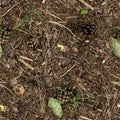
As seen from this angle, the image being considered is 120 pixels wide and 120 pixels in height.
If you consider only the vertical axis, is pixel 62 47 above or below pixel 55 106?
above

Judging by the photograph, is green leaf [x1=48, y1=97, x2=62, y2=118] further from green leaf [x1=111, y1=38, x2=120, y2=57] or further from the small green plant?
green leaf [x1=111, y1=38, x2=120, y2=57]

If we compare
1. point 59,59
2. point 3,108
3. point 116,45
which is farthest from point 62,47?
point 3,108

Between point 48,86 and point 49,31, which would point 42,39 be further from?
point 48,86

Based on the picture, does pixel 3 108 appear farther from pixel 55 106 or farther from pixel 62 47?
pixel 62 47

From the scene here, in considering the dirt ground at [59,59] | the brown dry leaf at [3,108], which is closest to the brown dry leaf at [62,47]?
the dirt ground at [59,59]

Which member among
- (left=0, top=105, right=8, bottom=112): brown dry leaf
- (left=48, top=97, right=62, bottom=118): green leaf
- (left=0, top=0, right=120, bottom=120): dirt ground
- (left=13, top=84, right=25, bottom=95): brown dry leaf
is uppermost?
(left=0, top=0, right=120, bottom=120): dirt ground

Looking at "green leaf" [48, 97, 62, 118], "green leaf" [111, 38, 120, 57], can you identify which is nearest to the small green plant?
"green leaf" [48, 97, 62, 118]
